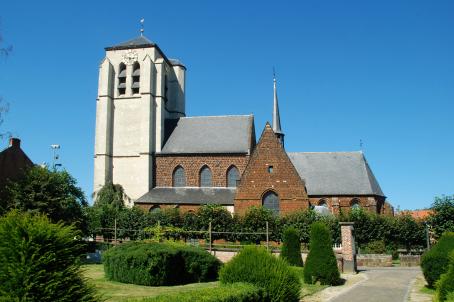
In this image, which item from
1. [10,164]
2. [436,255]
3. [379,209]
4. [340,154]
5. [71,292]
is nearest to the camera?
[71,292]

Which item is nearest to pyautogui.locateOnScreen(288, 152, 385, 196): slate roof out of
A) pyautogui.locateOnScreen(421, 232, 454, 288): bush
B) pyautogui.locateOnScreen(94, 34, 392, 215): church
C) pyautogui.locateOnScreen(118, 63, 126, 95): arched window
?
pyautogui.locateOnScreen(94, 34, 392, 215): church

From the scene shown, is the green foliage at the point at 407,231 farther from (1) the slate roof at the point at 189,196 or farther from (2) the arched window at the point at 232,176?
(2) the arched window at the point at 232,176

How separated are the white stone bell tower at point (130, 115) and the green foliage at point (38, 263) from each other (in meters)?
34.8

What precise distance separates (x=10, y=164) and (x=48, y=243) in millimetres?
24719

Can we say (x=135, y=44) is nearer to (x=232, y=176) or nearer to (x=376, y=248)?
(x=232, y=176)

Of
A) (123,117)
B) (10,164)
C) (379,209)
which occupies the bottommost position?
(379,209)

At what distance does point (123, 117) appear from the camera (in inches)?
1731

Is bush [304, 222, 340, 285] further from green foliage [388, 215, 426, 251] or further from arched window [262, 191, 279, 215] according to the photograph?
arched window [262, 191, 279, 215]

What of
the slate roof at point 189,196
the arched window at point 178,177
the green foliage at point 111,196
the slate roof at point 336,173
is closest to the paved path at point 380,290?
the slate roof at point 189,196

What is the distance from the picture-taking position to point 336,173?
41531 millimetres

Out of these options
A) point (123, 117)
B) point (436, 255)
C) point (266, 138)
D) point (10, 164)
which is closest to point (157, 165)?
point (123, 117)

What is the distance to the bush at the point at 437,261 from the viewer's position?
51.4 ft

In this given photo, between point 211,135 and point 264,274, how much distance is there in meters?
31.5

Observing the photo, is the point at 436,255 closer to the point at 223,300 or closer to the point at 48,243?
the point at 223,300
